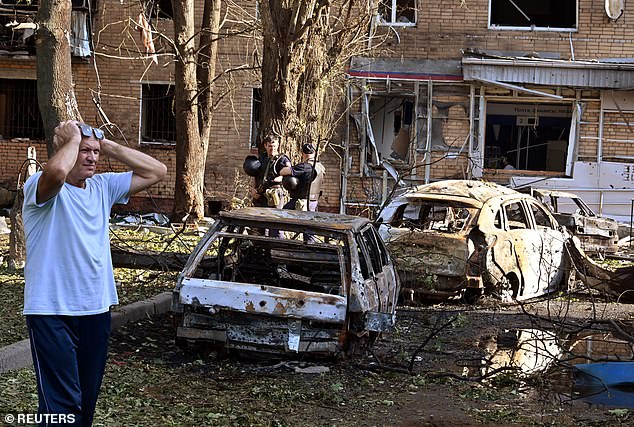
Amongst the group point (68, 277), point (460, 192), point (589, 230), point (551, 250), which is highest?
point (68, 277)

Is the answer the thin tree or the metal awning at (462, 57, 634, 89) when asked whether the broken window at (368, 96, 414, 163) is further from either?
the thin tree

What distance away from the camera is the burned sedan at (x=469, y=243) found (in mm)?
11852

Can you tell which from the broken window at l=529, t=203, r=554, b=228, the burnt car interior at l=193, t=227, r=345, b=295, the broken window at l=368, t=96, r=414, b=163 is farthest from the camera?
the broken window at l=368, t=96, r=414, b=163

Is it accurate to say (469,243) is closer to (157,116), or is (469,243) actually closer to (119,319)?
(119,319)

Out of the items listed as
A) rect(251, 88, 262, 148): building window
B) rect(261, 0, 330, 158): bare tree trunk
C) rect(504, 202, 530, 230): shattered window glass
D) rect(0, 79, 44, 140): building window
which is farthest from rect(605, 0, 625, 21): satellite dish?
rect(0, 79, 44, 140): building window

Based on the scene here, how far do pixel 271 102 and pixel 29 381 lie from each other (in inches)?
264

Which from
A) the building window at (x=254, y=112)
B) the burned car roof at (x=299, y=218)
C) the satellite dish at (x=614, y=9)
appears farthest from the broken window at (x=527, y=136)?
the burned car roof at (x=299, y=218)

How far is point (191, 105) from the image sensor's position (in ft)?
65.9

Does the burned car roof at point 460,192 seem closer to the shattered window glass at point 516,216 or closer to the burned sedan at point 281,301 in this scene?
the shattered window glass at point 516,216

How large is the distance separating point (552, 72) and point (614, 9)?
2448 millimetres

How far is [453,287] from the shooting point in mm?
11820

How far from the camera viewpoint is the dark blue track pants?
4500 mm

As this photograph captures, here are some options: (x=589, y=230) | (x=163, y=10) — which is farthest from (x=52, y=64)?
(x=163, y=10)

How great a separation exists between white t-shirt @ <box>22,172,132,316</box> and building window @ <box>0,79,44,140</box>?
22.0m
